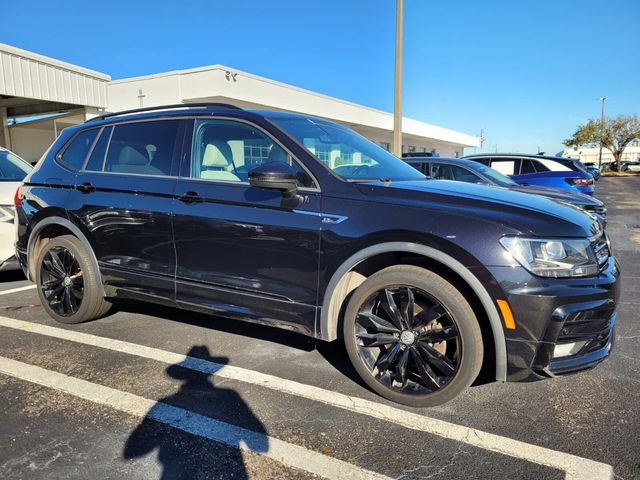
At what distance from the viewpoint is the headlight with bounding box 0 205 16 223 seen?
5.55 meters

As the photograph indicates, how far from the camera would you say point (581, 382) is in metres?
3.31

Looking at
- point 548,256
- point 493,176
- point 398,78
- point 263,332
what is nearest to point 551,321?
point 548,256

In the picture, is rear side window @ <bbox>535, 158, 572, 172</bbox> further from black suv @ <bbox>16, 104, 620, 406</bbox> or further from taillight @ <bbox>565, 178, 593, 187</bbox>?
black suv @ <bbox>16, 104, 620, 406</bbox>

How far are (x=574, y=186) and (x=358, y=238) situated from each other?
384 inches

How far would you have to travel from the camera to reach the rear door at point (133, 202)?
3.76 metres

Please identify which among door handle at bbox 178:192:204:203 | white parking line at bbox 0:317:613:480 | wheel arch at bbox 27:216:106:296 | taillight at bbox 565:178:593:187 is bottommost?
white parking line at bbox 0:317:613:480

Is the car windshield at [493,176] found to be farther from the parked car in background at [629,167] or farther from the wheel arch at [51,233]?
the parked car in background at [629,167]

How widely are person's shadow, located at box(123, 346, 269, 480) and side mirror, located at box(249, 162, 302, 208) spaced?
4.42ft

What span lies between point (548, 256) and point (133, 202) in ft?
9.81

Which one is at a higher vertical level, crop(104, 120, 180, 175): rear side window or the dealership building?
the dealership building

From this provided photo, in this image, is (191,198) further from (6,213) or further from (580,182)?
(580,182)

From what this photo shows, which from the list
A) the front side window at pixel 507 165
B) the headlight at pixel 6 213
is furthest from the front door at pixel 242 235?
the front side window at pixel 507 165

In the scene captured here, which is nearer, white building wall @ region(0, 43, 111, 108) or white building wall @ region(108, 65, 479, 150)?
white building wall @ region(0, 43, 111, 108)

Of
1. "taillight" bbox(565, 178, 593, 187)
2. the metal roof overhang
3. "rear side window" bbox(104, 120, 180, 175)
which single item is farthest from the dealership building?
"taillight" bbox(565, 178, 593, 187)
